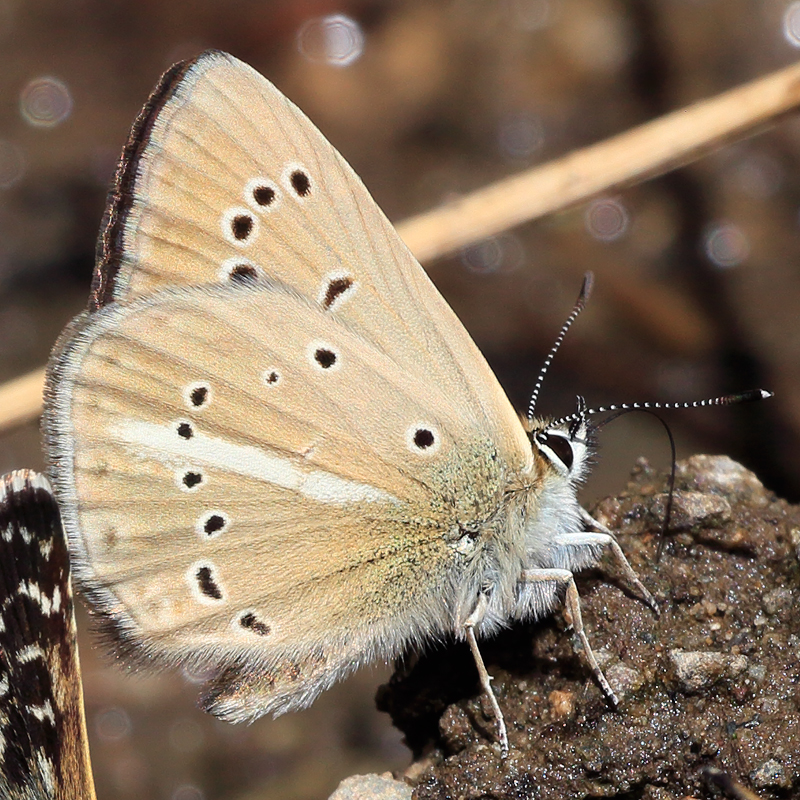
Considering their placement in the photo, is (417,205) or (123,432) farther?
(417,205)

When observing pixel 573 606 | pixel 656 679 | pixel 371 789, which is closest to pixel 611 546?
pixel 573 606

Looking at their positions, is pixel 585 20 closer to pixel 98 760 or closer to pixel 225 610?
pixel 225 610

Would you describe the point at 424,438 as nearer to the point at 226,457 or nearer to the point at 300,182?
the point at 226,457

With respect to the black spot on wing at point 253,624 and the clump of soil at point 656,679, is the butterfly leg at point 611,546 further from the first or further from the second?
the black spot on wing at point 253,624

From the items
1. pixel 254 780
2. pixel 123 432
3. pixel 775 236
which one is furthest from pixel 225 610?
pixel 775 236

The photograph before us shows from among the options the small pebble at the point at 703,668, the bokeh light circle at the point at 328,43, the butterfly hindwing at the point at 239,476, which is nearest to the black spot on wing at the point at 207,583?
the butterfly hindwing at the point at 239,476

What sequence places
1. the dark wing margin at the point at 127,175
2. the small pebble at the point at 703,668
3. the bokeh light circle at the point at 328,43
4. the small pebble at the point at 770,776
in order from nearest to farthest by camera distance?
the small pebble at the point at 770,776
the small pebble at the point at 703,668
the dark wing margin at the point at 127,175
the bokeh light circle at the point at 328,43

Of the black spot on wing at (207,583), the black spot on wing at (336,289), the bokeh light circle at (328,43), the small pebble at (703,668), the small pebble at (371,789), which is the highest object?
the bokeh light circle at (328,43)
